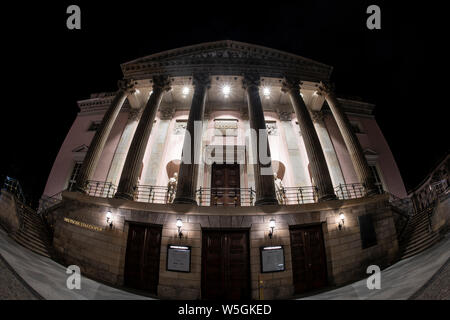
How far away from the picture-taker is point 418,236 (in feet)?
30.2

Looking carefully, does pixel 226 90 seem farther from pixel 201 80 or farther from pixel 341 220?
pixel 341 220

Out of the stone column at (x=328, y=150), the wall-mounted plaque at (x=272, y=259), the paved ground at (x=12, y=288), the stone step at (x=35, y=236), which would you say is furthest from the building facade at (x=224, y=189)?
the paved ground at (x=12, y=288)

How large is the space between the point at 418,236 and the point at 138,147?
1497 centimetres

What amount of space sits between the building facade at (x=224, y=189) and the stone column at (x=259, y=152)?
0.21 ft

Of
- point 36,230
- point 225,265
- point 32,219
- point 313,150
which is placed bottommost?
point 225,265

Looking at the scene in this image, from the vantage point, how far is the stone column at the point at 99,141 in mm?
11211

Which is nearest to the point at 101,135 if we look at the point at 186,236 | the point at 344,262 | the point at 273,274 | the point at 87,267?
the point at 87,267

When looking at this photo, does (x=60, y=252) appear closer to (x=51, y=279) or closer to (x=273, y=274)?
(x=51, y=279)

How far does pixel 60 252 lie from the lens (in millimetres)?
8992

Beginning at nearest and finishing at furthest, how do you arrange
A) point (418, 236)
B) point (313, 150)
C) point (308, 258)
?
1. point (308, 258)
2. point (418, 236)
3. point (313, 150)

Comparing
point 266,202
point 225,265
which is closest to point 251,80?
point 266,202

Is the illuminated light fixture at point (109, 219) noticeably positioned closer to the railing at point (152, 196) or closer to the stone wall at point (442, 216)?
the railing at point (152, 196)

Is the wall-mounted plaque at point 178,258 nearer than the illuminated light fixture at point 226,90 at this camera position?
Yes

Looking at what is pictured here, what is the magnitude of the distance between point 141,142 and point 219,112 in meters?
7.56
